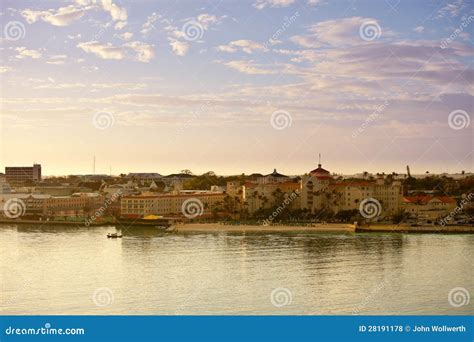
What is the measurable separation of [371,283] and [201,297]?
128 cm

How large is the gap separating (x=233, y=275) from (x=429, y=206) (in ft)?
21.5

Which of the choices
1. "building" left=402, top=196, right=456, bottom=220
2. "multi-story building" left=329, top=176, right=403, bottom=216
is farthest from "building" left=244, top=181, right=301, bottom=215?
"building" left=402, top=196, right=456, bottom=220

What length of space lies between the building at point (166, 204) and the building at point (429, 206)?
352cm

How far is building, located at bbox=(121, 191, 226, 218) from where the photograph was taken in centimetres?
1165

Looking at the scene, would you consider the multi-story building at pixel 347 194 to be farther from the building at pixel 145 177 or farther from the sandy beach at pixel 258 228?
the building at pixel 145 177

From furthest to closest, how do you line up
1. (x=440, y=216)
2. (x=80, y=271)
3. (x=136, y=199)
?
(x=136, y=199) < (x=440, y=216) < (x=80, y=271)

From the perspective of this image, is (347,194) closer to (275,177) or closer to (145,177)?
(275,177)

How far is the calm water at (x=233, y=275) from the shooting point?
12.5ft

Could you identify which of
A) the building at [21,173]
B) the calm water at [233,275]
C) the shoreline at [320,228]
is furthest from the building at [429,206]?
the building at [21,173]

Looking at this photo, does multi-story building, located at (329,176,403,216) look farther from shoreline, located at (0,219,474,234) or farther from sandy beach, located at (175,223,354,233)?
sandy beach, located at (175,223,354,233)

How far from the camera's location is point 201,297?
402cm

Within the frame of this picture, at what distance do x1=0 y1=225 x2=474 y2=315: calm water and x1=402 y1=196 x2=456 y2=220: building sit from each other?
96.2 inches

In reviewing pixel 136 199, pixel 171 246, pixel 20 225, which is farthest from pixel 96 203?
pixel 171 246

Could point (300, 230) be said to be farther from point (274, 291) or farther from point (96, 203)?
point (96, 203)
